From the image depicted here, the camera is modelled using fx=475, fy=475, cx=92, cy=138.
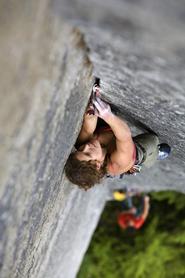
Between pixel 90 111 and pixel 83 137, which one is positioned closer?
pixel 90 111

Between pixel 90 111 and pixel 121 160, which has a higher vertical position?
pixel 90 111

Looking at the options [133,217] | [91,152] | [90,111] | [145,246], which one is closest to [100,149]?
[91,152]

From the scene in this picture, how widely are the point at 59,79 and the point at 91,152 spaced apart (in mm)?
636

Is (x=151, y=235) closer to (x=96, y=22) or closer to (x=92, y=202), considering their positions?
(x=92, y=202)

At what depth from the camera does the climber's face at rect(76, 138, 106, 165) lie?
6.40 ft

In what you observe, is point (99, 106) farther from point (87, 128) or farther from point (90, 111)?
point (87, 128)

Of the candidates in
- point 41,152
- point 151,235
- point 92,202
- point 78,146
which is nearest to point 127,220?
point 151,235

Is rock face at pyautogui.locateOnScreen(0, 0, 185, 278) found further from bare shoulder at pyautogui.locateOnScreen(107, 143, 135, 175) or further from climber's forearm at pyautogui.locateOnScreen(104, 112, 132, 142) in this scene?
bare shoulder at pyautogui.locateOnScreen(107, 143, 135, 175)

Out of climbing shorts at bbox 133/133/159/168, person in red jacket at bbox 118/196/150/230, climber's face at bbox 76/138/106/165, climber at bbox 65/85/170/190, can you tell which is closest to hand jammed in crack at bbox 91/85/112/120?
climber at bbox 65/85/170/190

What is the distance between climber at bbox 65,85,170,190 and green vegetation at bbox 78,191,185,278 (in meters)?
2.83

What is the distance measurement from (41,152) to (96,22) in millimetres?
447

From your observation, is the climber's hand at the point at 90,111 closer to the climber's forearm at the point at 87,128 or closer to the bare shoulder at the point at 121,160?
the climber's forearm at the point at 87,128

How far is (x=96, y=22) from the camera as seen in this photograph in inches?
49.6

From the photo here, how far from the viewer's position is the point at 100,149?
79.4 inches
